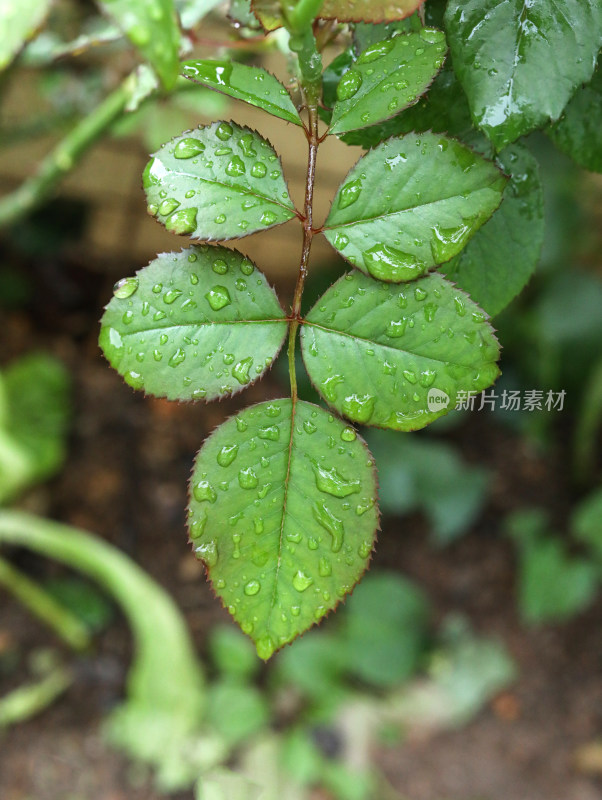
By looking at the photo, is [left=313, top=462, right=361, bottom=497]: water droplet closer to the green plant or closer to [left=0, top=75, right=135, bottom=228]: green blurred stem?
the green plant

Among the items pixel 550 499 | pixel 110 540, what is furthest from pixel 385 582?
pixel 110 540

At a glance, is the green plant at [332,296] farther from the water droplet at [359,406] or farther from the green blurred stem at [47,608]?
the green blurred stem at [47,608]

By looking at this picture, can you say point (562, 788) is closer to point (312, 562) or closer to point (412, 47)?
point (312, 562)

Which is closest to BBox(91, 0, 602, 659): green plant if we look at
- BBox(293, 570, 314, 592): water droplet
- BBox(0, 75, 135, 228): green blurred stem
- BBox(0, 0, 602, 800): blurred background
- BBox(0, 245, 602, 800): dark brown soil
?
BBox(293, 570, 314, 592): water droplet

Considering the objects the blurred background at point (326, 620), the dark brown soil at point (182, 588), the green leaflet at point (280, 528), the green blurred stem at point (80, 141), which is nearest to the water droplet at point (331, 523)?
the green leaflet at point (280, 528)

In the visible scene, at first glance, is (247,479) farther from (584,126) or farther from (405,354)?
(584,126)

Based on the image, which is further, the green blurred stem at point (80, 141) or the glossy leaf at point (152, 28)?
the green blurred stem at point (80, 141)
